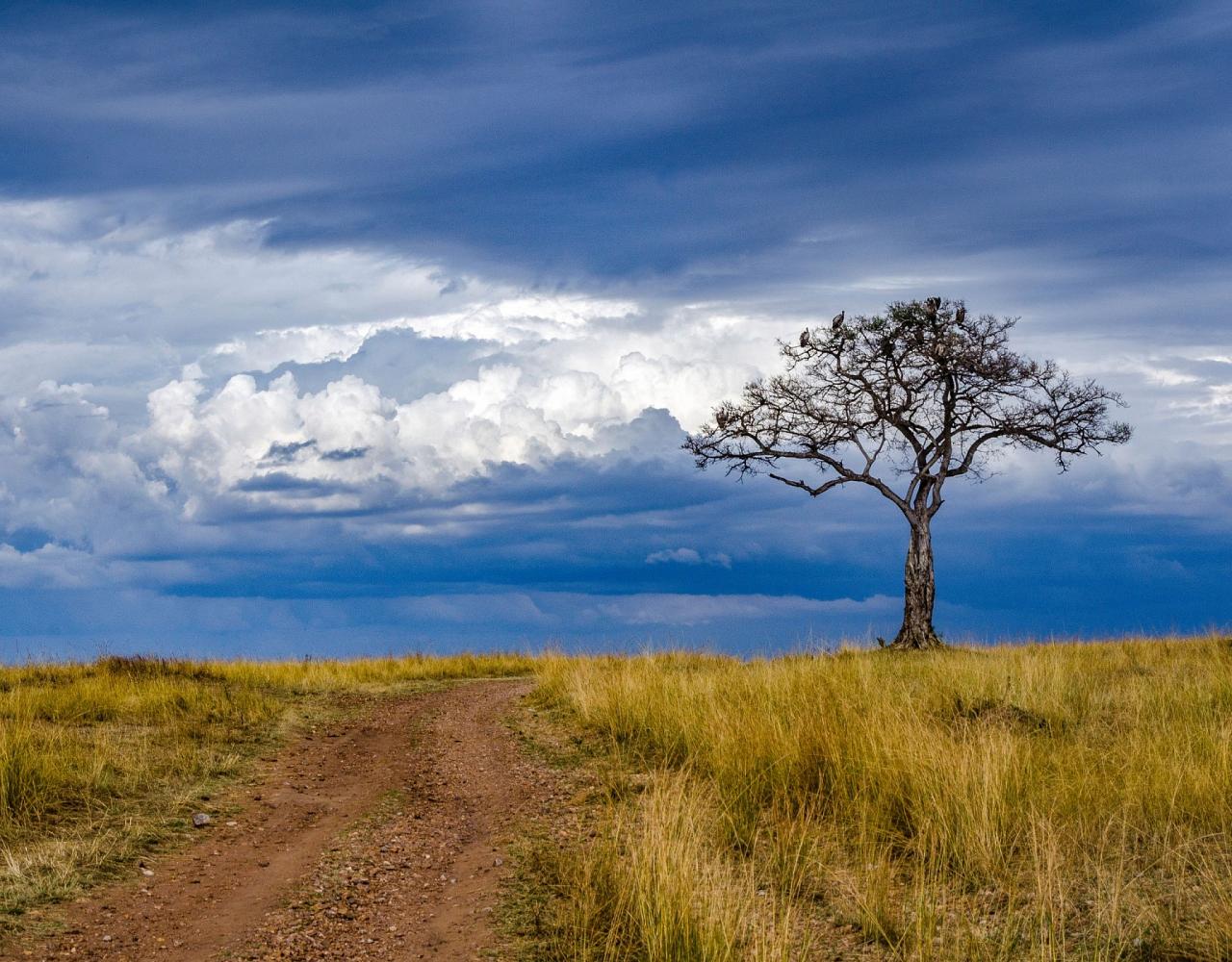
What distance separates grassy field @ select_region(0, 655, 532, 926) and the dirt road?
1.52 ft

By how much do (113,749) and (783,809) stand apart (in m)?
7.75

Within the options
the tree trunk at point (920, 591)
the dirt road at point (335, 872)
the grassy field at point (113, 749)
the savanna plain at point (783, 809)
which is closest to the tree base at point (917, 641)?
the tree trunk at point (920, 591)

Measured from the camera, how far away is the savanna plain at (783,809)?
628 centimetres

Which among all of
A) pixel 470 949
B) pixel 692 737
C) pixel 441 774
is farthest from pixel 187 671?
pixel 470 949

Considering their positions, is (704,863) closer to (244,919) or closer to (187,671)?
(244,919)

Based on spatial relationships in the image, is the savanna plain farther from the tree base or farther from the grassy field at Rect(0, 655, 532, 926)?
the tree base

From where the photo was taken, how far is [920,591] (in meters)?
26.8

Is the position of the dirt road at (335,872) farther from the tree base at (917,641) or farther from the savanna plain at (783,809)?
the tree base at (917,641)

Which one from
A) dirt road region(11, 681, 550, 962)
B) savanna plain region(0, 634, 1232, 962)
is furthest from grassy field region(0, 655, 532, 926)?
dirt road region(11, 681, 550, 962)

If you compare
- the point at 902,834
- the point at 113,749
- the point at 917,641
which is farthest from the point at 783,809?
the point at 917,641

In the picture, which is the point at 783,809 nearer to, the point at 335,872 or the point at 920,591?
the point at 335,872

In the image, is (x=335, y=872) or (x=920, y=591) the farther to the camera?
(x=920, y=591)

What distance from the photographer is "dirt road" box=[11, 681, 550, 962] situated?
22.7ft

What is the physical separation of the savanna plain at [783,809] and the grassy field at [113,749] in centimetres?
4
